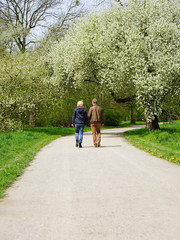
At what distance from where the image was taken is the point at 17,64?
2358 centimetres

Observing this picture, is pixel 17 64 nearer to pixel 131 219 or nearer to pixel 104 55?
pixel 104 55

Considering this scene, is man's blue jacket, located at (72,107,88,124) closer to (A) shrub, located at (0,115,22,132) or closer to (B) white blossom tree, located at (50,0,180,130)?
(B) white blossom tree, located at (50,0,180,130)

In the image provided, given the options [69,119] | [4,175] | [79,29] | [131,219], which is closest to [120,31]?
[79,29]

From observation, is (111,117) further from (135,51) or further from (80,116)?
(80,116)

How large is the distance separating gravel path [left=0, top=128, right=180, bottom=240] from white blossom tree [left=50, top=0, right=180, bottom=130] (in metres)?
10.6

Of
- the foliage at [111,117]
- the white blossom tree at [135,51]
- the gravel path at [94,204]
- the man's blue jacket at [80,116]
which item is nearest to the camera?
the gravel path at [94,204]

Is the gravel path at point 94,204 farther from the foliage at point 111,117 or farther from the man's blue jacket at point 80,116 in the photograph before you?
the foliage at point 111,117

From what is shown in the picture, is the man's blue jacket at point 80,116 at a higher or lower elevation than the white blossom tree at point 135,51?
lower

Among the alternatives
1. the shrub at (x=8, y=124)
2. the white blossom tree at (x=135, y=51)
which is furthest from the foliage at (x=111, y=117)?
the shrub at (x=8, y=124)

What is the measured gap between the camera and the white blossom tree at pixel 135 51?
61.1 ft

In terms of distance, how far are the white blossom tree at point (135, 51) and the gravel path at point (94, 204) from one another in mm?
10571

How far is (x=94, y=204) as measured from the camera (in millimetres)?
5246

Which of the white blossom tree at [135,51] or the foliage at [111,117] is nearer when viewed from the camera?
the white blossom tree at [135,51]

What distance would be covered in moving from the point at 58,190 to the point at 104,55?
1533 centimetres
